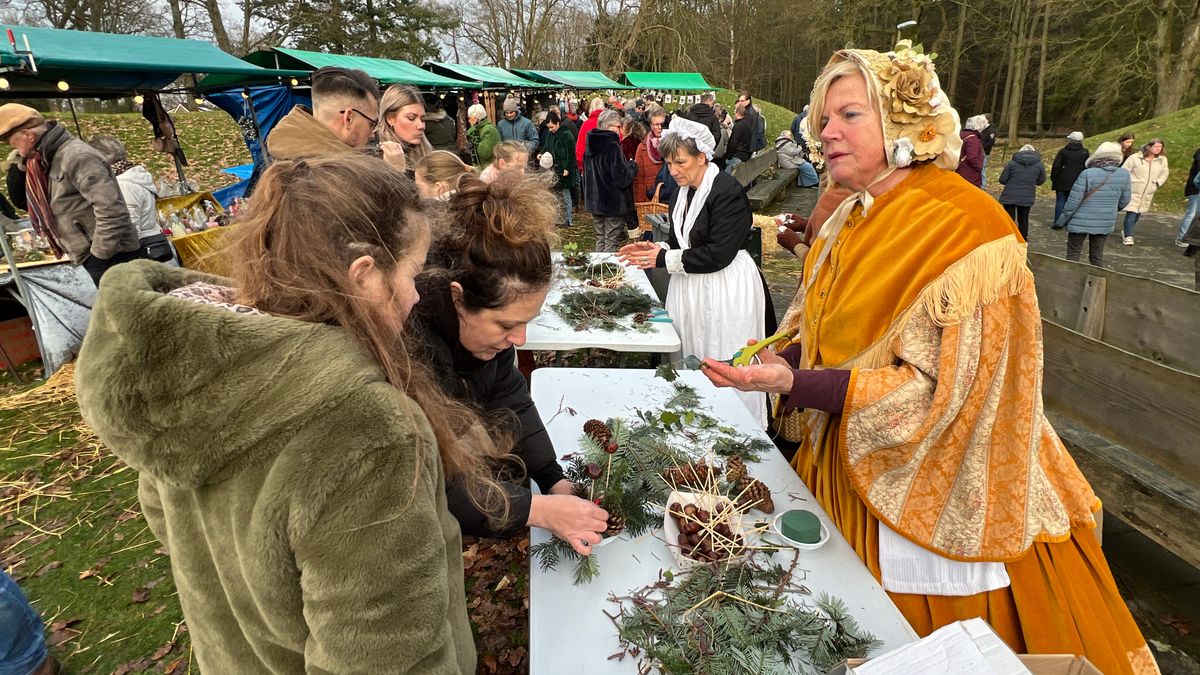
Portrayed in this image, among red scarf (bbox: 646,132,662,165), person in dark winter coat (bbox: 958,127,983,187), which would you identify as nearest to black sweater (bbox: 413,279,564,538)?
red scarf (bbox: 646,132,662,165)

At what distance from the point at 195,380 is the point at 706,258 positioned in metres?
3.26

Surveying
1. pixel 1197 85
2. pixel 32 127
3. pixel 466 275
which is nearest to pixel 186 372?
pixel 466 275

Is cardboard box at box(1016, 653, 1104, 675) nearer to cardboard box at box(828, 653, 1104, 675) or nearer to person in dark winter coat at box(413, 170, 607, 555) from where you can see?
cardboard box at box(828, 653, 1104, 675)

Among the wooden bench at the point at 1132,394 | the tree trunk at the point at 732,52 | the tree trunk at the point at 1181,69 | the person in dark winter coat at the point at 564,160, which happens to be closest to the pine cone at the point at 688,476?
the wooden bench at the point at 1132,394

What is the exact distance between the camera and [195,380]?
2.58ft

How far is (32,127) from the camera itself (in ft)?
14.6

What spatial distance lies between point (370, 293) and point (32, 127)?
5399mm

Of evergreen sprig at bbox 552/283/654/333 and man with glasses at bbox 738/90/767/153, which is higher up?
man with glasses at bbox 738/90/767/153

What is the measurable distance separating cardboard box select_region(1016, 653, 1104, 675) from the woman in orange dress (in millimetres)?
480

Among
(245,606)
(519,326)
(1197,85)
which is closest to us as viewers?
(245,606)

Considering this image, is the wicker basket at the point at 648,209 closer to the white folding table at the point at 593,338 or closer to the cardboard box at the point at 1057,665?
the white folding table at the point at 593,338

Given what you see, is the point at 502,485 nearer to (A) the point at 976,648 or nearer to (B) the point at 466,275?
(B) the point at 466,275

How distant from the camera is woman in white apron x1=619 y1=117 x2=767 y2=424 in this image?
3693mm

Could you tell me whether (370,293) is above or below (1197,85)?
below
